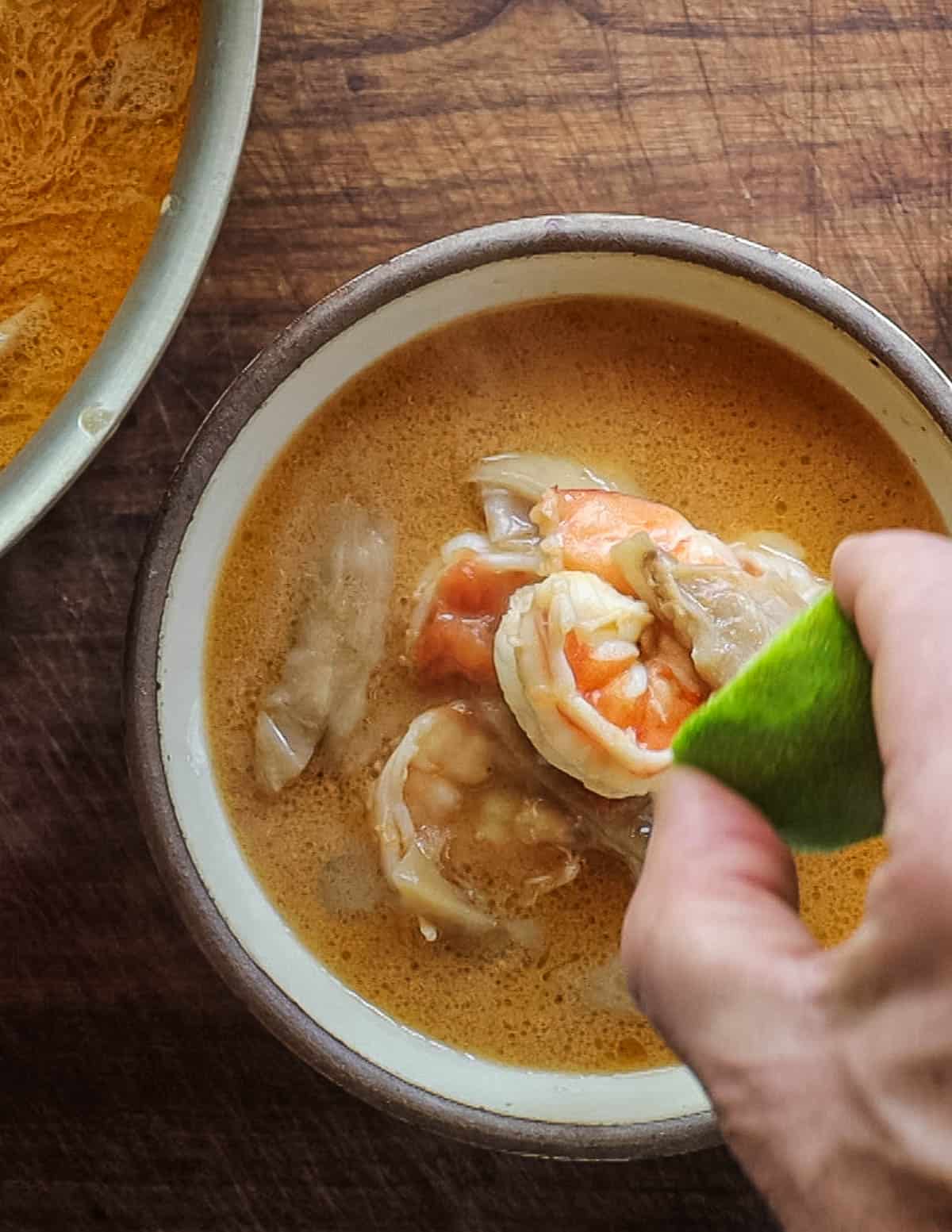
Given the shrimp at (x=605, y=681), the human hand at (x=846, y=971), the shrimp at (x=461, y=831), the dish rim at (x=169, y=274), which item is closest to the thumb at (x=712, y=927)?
the human hand at (x=846, y=971)

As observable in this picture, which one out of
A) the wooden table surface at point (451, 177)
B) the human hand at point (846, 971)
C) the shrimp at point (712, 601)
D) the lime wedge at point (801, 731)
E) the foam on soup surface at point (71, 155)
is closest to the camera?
the human hand at point (846, 971)

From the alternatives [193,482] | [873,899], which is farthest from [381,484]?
[873,899]

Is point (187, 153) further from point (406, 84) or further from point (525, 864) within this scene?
point (525, 864)

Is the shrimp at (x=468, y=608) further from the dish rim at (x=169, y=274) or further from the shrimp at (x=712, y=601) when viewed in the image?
the dish rim at (x=169, y=274)

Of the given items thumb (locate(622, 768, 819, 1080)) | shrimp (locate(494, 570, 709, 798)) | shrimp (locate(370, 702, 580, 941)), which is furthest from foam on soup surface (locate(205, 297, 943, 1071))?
thumb (locate(622, 768, 819, 1080))

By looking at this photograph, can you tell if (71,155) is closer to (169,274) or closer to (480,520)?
(169,274)

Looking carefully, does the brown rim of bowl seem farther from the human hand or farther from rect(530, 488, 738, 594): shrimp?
the human hand
